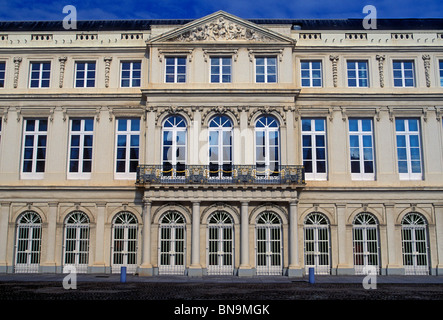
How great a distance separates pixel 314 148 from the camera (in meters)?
28.0

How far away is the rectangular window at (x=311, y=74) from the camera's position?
28797 mm

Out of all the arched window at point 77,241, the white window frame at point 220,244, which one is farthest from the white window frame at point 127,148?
the white window frame at point 220,244

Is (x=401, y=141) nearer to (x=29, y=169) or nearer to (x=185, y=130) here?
(x=185, y=130)

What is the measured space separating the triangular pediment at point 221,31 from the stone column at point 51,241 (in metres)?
11.5

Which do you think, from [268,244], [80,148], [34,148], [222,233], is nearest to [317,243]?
[268,244]

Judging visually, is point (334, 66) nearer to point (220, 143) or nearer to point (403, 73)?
point (403, 73)

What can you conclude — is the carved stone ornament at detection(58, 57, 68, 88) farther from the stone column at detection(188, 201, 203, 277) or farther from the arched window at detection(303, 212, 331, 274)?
the arched window at detection(303, 212, 331, 274)

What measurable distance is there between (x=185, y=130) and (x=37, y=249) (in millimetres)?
10687

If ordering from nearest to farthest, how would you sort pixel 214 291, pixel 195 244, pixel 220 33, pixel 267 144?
pixel 214 291, pixel 195 244, pixel 267 144, pixel 220 33

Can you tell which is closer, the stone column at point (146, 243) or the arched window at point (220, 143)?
the stone column at point (146, 243)

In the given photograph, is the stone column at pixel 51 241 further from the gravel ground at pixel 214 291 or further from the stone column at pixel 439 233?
the stone column at pixel 439 233

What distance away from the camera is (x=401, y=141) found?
28078 mm

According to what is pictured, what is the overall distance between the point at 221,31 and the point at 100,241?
13.9 metres
